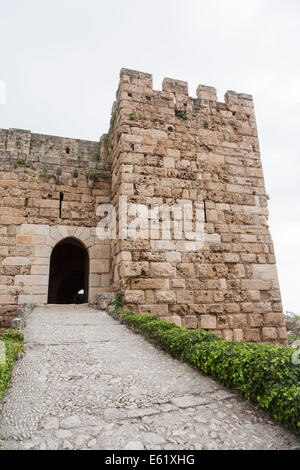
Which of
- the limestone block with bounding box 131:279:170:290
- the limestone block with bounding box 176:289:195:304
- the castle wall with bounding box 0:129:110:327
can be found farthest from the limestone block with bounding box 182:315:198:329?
the castle wall with bounding box 0:129:110:327

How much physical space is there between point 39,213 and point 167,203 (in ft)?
11.2

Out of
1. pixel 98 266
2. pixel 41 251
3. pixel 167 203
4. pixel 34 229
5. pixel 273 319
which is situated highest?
pixel 167 203

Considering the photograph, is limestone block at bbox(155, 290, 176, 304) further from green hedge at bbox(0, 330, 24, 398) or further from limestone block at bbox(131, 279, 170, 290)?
green hedge at bbox(0, 330, 24, 398)

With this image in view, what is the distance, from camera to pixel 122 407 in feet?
7.45

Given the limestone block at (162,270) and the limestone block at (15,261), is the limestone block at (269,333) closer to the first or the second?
the limestone block at (162,270)

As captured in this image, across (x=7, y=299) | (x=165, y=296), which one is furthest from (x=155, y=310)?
(x=7, y=299)

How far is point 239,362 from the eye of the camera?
2.51m

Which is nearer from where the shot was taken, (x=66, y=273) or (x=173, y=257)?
(x=173, y=257)

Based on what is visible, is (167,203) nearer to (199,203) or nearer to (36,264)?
(199,203)

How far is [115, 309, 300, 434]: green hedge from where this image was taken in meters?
1.98

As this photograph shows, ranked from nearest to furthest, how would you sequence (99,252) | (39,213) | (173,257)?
1. (173,257)
2. (39,213)
3. (99,252)

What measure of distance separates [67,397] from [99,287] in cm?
543

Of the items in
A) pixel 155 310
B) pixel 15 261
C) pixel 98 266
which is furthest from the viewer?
pixel 98 266

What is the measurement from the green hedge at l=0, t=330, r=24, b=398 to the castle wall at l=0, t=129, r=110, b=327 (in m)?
3.47
